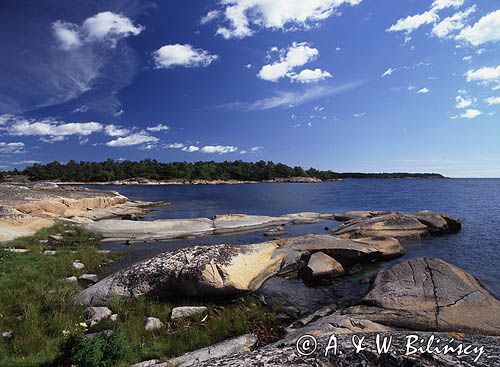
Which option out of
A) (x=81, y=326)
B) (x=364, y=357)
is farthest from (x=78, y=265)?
(x=364, y=357)

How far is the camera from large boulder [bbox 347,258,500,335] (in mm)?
10719

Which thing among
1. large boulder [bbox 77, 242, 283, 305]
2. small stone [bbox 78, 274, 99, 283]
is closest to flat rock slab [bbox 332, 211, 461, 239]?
large boulder [bbox 77, 242, 283, 305]

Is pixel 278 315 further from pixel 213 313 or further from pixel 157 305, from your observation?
pixel 157 305

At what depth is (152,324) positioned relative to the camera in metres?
11.3

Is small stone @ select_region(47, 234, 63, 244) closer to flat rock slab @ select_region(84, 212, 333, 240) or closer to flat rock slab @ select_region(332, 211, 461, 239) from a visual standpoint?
flat rock slab @ select_region(84, 212, 333, 240)

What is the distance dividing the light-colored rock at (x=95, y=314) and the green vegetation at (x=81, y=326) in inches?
9.0

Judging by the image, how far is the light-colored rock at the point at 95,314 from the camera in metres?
11.5

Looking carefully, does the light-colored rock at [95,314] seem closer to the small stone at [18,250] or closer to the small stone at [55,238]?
the small stone at [18,250]

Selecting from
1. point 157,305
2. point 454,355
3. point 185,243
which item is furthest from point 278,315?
point 185,243

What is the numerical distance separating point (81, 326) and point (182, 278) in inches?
179

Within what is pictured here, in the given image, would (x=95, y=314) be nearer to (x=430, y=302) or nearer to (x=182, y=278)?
(x=182, y=278)

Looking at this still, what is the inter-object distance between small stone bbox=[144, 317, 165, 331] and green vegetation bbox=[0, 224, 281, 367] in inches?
6.8

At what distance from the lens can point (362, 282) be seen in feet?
57.0

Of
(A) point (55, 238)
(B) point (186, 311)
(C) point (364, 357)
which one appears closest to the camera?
(C) point (364, 357)
